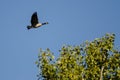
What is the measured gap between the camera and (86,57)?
4291cm

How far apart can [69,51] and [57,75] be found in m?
3.24

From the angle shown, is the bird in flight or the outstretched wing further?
the outstretched wing

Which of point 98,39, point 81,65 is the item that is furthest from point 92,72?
point 98,39

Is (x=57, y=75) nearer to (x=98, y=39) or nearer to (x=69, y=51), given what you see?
(x=69, y=51)

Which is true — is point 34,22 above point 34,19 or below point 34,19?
below

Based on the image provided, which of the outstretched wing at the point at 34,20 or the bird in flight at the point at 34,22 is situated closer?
the bird in flight at the point at 34,22

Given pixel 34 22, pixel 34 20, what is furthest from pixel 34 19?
pixel 34 22

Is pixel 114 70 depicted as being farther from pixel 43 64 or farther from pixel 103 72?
pixel 43 64

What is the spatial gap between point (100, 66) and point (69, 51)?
3424 millimetres

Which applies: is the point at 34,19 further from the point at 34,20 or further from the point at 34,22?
the point at 34,22

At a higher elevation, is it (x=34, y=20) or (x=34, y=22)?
(x=34, y=20)

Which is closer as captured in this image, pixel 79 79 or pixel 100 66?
pixel 79 79

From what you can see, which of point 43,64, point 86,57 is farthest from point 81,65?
point 43,64

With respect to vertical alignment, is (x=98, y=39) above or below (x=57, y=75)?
above
